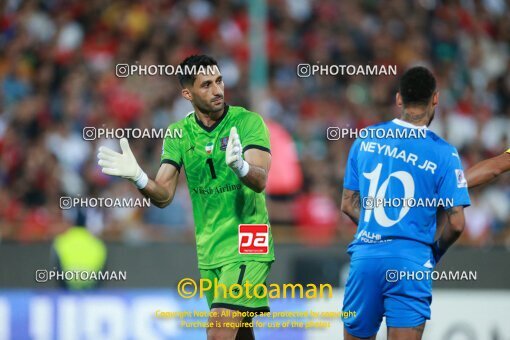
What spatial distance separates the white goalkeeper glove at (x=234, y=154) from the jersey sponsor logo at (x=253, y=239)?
2.12 feet

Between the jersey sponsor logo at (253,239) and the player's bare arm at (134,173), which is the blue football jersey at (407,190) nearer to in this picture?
the jersey sponsor logo at (253,239)

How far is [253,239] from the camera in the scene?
7.79 meters

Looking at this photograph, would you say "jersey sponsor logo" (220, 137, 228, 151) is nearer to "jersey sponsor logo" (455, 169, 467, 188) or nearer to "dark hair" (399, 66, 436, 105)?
"dark hair" (399, 66, 436, 105)

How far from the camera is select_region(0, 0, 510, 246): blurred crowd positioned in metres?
13.2

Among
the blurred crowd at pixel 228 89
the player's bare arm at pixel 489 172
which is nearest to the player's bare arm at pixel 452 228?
the player's bare arm at pixel 489 172

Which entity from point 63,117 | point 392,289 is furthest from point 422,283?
point 63,117

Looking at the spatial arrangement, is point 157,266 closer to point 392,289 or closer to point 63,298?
point 63,298

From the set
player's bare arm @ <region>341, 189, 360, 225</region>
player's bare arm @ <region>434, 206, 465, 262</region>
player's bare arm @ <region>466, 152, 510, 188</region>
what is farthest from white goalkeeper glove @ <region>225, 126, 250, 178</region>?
player's bare arm @ <region>466, 152, 510, 188</region>

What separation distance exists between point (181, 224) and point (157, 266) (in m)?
1.25

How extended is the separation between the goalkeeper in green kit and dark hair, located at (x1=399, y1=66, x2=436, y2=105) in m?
1.21

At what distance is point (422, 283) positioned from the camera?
6.94m

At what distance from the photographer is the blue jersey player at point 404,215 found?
272 inches

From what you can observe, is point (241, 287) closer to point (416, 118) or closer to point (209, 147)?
point (209, 147)

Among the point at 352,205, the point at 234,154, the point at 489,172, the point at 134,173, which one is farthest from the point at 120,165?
the point at 489,172
